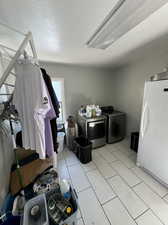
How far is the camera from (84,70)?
9.95ft

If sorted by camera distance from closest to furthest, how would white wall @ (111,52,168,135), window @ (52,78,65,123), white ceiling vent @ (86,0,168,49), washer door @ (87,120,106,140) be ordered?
white ceiling vent @ (86,0,168,49) → white wall @ (111,52,168,135) → washer door @ (87,120,106,140) → window @ (52,78,65,123)

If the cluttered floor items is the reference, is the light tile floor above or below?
below

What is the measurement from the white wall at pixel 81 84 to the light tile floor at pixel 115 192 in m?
1.59

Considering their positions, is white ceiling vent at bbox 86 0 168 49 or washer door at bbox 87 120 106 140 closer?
white ceiling vent at bbox 86 0 168 49

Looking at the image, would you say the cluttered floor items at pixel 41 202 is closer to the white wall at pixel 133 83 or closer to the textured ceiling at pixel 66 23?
the textured ceiling at pixel 66 23

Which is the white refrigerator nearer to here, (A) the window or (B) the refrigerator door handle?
(B) the refrigerator door handle

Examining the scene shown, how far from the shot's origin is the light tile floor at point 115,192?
1.24 metres

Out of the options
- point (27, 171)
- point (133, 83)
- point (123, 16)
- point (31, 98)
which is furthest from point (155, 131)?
point (27, 171)

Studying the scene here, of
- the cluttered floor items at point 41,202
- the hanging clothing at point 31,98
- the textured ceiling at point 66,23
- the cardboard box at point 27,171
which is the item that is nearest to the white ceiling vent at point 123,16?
the textured ceiling at point 66,23

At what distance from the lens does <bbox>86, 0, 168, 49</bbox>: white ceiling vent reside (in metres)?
0.85

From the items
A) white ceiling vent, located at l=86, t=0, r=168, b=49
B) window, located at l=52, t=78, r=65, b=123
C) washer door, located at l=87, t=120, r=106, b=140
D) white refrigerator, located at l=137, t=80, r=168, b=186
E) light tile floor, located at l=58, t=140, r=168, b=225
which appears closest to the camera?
white ceiling vent, located at l=86, t=0, r=168, b=49

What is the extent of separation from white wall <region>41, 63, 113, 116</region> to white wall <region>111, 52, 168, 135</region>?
376 mm

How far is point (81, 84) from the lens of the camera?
10.0ft

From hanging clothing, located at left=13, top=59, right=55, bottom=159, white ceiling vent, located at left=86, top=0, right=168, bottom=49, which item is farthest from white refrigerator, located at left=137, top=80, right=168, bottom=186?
hanging clothing, located at left=13, top=59, right=55, bottom=159
